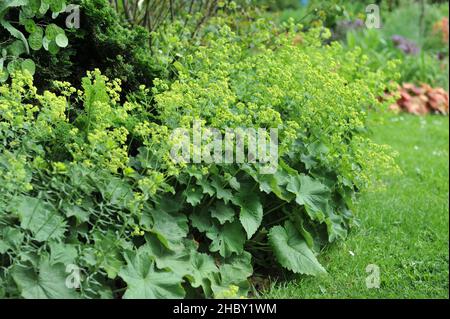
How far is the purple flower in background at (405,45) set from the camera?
984 centimetres

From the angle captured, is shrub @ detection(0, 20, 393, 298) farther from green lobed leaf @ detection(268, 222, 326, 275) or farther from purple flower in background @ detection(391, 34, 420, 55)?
purple flower in background @ detection(391, 34, 420, 55)

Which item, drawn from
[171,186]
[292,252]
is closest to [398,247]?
[292,252]

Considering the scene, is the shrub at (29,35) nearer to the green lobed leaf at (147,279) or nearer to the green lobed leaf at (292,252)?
the green lobed leaf at (147,279)

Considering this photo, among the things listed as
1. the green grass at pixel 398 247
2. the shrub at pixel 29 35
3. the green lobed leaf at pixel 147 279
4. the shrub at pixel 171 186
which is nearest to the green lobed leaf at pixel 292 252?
the shrub at pixel 171 186

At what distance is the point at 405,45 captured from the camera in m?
9.96

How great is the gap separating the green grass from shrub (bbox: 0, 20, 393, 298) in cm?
13

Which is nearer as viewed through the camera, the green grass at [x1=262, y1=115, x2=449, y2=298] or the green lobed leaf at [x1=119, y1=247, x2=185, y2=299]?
the green lobed leaf at [x1=119, y1=247, x2=185, y2=299]

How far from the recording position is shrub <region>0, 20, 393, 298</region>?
9.52ft

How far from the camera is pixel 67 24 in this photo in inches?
149

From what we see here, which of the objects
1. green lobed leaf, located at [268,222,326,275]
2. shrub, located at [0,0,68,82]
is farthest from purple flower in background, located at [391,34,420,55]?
shrub, located at [0,0,68,82]

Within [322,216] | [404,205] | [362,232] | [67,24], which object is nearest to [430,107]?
[404,205]

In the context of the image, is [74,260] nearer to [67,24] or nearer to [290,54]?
[67,24]

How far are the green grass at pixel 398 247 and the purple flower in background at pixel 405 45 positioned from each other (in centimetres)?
389

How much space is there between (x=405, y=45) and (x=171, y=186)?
7486mm
